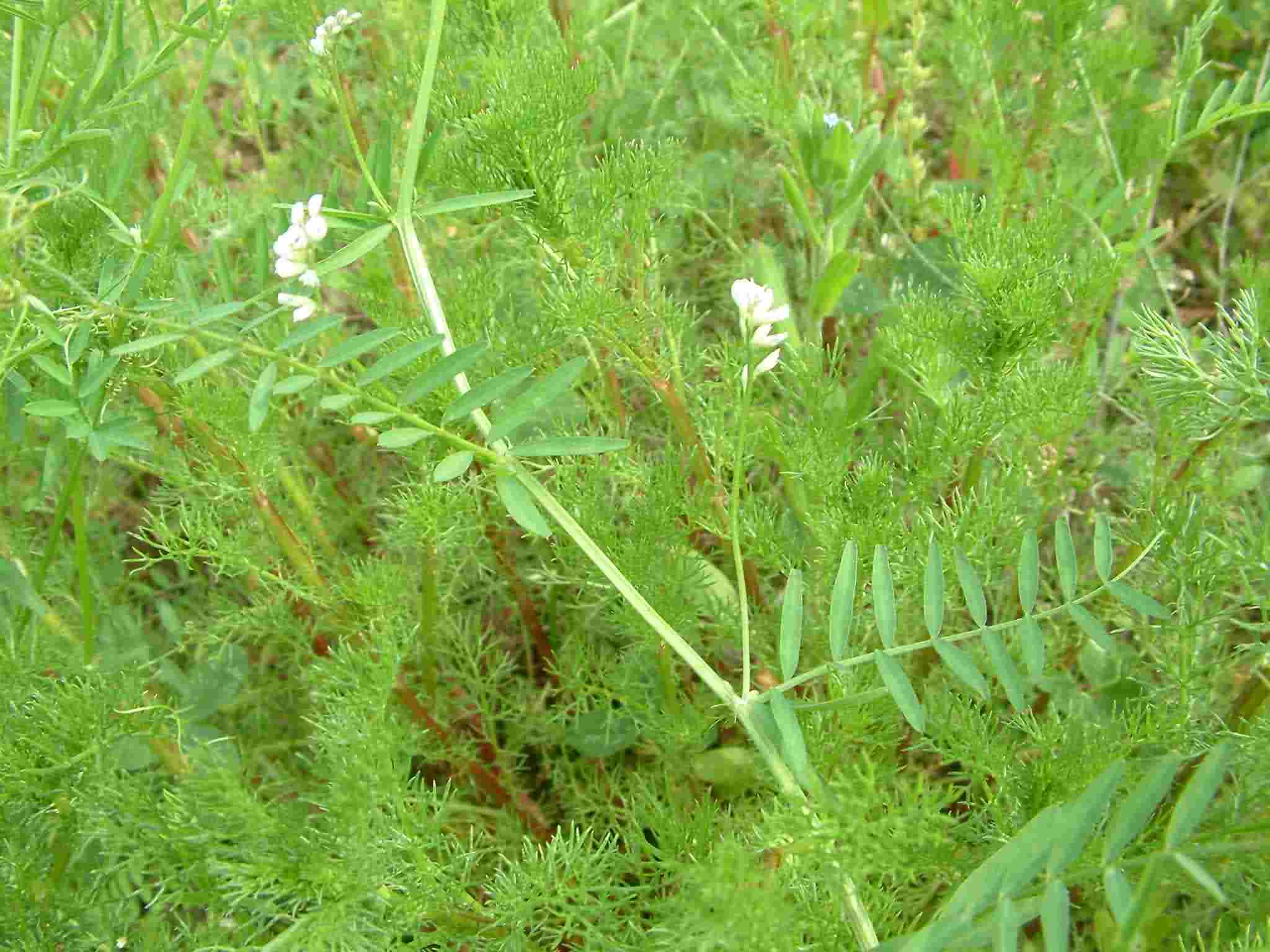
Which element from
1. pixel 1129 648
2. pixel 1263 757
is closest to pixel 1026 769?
pixel 1263 757

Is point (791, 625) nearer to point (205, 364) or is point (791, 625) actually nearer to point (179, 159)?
point (205, 364)

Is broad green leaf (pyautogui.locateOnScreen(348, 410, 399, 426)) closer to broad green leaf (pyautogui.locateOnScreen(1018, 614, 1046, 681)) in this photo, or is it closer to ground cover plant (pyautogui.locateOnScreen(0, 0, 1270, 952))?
ground cover plant (pyautogui.locateOnScreen(0, 0, 1270, 952))

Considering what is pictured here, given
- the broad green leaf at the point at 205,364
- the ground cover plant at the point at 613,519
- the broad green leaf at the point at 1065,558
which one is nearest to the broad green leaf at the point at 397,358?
the ground cover plant at the point at 613,519

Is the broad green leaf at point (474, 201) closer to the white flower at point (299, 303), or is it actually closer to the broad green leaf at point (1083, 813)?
the white flower at point (299, 303)

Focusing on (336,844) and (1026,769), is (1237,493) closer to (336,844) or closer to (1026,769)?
(1026,769)

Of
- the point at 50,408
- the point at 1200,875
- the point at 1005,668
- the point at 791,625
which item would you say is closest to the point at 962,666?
the point at 1005,668

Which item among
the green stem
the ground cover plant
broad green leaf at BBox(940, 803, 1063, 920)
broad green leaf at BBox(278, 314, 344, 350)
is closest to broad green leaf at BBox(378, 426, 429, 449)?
the ground cover plant
